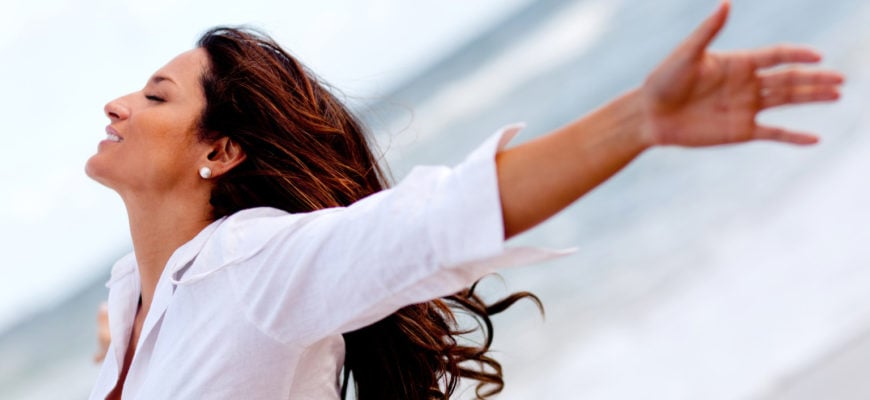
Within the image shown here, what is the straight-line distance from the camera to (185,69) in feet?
5.37

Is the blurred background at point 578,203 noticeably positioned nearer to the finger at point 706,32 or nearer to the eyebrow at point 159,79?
the eyebrow at point 159,79

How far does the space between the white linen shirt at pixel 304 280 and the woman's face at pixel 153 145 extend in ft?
0.39

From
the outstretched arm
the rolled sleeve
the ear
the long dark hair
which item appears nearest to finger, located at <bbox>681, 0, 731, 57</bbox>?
the outstretched arm

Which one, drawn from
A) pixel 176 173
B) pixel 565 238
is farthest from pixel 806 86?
pixel 565 238

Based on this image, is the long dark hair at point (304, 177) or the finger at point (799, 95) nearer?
the finger at point (799, 95)

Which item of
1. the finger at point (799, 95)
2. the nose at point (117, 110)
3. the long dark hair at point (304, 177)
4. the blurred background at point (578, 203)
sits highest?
the nose at point (117, 110)

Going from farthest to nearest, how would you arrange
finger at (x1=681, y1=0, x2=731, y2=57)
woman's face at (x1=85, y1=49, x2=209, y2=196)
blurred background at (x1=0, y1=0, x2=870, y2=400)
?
blurred background at (x1=0, y1=0, x2=870, y2=400) < woman's face at (x1=85, y1=49, x2=209, y2=196) < finger at (x1=681, y1=0, x2=731, y2=57)

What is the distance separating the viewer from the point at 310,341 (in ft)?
4.07

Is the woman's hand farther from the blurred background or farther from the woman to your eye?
the blurred background

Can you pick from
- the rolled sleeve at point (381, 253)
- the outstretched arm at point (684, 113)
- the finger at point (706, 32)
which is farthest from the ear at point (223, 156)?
the finger at point (706, 32)

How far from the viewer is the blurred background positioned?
3.31 m

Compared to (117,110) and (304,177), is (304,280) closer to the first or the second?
(304,177)

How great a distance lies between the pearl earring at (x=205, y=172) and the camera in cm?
155

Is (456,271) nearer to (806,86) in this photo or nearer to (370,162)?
(806,86)
